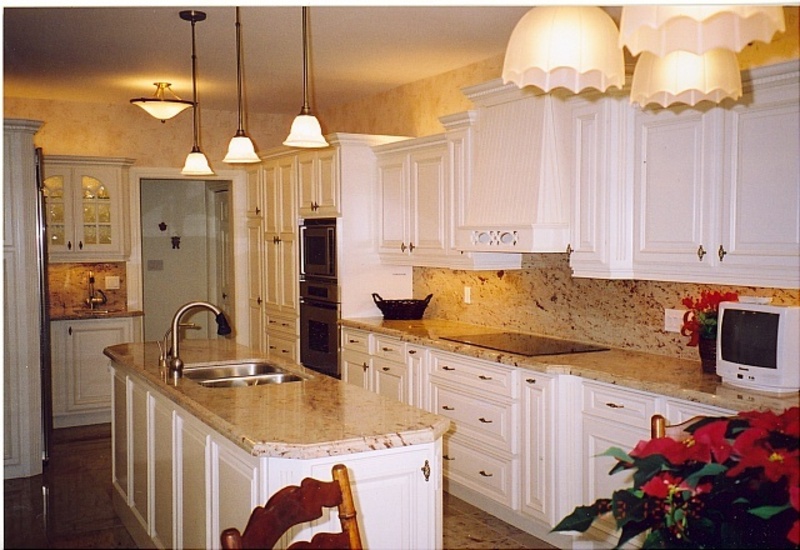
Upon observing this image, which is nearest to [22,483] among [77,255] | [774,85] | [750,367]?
[77,255]

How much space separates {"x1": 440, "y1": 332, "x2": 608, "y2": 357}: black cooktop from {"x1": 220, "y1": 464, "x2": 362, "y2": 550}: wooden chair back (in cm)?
225

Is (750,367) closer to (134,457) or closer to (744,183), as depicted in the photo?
(744,183)

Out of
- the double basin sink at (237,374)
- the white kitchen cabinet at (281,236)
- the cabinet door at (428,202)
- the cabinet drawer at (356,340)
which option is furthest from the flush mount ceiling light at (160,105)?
the double basin sink at (237,374)

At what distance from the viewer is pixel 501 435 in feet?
12.7

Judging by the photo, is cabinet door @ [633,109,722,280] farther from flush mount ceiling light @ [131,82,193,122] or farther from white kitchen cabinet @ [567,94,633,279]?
flush mount ceiling light @ [131,82,193,122]

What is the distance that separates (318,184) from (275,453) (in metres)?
3.55

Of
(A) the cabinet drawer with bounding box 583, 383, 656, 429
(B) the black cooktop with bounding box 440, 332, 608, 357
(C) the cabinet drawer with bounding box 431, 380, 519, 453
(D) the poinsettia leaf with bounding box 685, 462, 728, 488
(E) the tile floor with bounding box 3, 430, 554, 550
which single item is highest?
(D) the poinsettia leaf with bounding box 685, 462, 728, 488

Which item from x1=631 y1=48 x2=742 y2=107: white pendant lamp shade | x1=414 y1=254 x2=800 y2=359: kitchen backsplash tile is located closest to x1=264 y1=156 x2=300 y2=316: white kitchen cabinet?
x1=414 y1=254 x2=800 y2=359: kitchen backsplash tile

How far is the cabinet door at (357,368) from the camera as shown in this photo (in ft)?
16.4

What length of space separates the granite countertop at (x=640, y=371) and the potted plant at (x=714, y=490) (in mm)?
1821

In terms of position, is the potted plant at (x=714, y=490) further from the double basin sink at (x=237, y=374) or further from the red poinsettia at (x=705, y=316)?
the double basin sink at (x=237, y=374)

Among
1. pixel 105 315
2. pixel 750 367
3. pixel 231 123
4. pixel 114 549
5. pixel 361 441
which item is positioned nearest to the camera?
pixel 361 441

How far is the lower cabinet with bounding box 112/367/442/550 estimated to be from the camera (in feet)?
7.57

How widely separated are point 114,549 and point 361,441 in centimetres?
200
